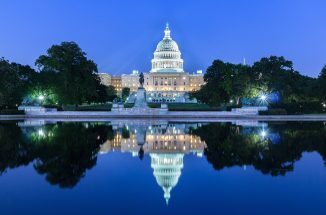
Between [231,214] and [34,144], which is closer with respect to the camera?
[231,214]


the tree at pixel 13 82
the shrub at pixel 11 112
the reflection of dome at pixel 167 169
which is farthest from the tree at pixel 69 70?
the reflection of dome at pixel 167 169

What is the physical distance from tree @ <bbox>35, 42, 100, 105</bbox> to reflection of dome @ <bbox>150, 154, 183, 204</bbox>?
43.3 m

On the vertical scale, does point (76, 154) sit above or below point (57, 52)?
below

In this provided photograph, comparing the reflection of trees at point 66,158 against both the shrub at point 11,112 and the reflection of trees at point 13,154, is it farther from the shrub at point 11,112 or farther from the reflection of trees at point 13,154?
the shrub at point 11,112

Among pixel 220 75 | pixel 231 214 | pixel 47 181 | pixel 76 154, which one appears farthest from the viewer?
pixel 220 75

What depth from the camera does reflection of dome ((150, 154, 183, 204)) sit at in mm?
11567

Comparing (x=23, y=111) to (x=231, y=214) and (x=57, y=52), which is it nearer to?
(x=57, y=52)

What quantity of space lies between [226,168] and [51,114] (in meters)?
39.6

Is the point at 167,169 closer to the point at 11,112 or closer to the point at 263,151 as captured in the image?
the point at 263,151

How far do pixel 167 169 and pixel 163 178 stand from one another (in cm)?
131

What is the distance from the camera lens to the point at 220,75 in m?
65.0

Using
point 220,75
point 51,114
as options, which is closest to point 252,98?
point 220,75

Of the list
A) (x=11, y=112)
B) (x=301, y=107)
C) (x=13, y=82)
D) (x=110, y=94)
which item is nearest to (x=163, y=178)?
(x=11, y=112)

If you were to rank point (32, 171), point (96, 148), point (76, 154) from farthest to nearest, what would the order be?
1. point (96, 148)
2. point (76, 154)
3. point (32, 171)
